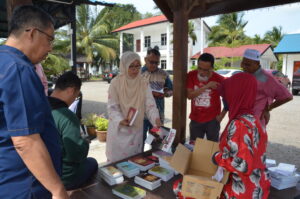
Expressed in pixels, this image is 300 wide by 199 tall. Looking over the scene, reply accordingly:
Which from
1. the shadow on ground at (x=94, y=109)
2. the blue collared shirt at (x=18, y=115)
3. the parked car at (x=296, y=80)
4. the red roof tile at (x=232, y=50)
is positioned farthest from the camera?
the red roof tile at (x=232, y=50)

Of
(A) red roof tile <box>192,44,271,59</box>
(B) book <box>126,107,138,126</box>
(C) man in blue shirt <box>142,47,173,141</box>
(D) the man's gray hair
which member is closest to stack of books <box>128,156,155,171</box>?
(B) book <box>126,107,138,126</box>

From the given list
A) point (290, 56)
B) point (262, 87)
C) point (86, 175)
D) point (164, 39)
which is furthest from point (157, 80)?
point (164, 39)

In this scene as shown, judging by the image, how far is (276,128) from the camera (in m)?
6.31

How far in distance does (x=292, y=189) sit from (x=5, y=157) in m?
2.03

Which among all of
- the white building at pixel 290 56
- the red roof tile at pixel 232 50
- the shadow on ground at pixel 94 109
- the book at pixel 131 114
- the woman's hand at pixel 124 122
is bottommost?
the shadow on ground at pixel 94 109

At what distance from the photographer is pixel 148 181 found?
71.1 inches

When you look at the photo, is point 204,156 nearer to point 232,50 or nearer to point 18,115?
point 18,115

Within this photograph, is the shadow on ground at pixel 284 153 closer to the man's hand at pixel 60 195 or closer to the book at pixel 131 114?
the book at pixel 131 114

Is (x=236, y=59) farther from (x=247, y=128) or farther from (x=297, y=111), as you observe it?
(x=247, y=128)

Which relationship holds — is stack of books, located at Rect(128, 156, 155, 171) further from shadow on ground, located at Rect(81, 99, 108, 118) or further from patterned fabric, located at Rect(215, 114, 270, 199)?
shadow on ground, located at Rect(81, 99, 108, 118)

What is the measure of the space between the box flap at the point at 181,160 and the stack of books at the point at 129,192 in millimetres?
293

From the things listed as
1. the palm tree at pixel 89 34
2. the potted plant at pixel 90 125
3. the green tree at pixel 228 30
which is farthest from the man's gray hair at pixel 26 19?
the green tree at pixel 228 30

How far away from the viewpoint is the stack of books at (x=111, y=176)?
184cm

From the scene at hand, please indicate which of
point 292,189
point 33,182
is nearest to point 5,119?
point 33,182
